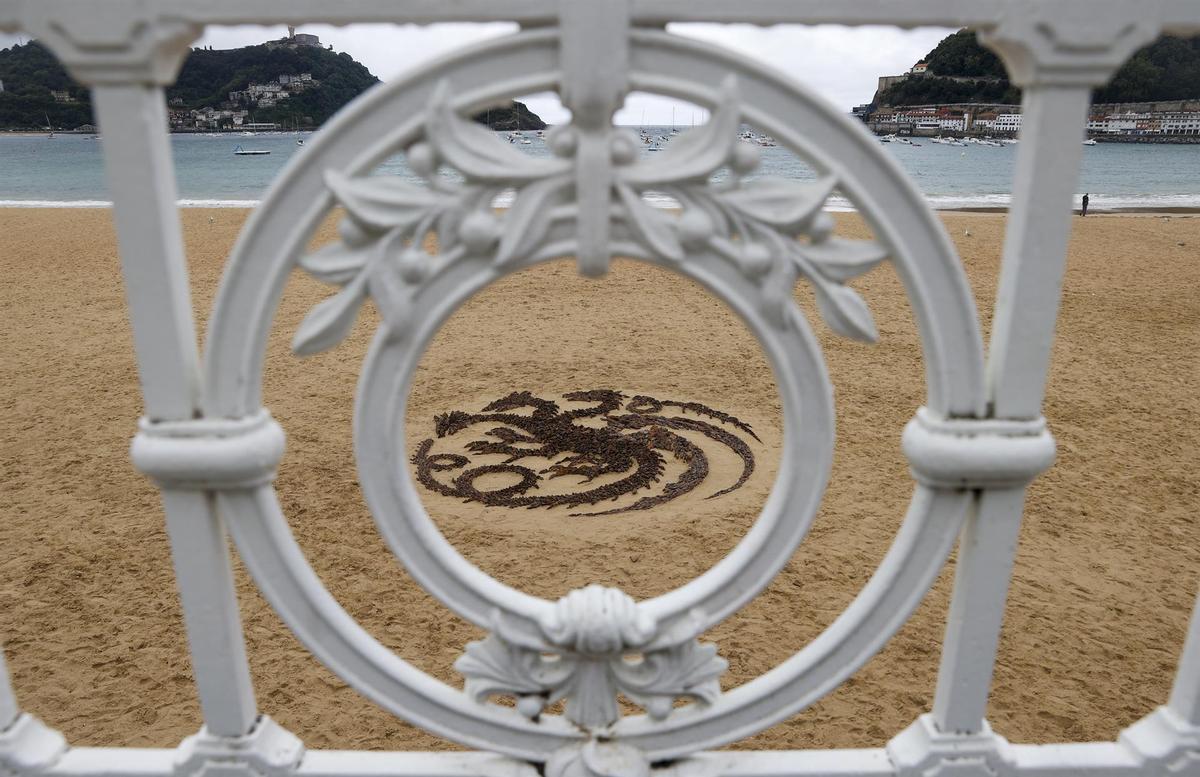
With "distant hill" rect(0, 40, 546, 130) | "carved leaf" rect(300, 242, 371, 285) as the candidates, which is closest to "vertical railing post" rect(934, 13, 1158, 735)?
"carved leaf" rect(300, 242, 371, 285)

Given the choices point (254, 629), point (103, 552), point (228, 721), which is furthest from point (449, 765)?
point (103, 552)

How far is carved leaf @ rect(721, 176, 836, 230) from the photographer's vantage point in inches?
52.4

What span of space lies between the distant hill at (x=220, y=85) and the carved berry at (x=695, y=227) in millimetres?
42426

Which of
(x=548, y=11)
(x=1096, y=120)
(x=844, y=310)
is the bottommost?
(x=844, y=310)

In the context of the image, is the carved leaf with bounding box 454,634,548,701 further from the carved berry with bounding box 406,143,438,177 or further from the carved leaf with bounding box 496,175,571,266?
the carved berry with bounding box 406,143,438,177

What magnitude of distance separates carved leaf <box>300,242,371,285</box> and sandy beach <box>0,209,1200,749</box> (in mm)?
2141

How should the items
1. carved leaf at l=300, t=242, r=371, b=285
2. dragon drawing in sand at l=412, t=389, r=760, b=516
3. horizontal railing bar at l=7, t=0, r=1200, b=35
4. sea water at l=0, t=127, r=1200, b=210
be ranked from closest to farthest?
horizontal railing bar at l=7, t=0, r=1200, b=35
carved leaf at l=300, t=242, r=371, b=285
dragon drawing in sand at l=412, t=389, r=760, b=516
sea water at l=0, t=127, r=1200, b=210

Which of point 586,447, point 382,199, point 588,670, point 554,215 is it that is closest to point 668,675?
point 588,670

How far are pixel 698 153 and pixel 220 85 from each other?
234ft

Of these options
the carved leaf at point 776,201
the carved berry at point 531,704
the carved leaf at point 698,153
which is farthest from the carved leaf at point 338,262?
the carved berry at point 531,704

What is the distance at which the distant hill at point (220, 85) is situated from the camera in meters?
46.8

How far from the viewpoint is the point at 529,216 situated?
1332 mm

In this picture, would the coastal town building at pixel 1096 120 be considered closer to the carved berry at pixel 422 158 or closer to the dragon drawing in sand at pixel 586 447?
the dragon drawing in sand at pixel 586 447

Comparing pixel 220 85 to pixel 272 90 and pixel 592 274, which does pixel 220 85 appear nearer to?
pixel 272 90
